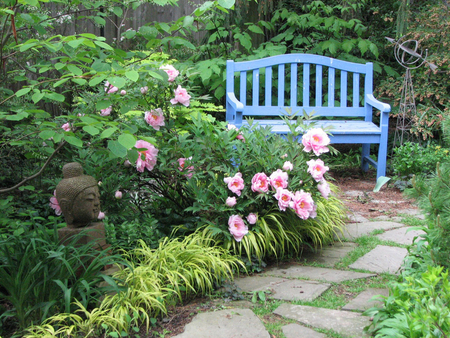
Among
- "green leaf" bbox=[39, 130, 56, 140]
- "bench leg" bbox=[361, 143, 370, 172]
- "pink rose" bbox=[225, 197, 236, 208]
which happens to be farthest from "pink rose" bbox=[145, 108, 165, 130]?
"bench leg" bbox=[361, 143, 370, 172]

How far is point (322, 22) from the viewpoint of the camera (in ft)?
21.0

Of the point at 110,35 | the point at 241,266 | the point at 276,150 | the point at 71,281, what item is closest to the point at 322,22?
the point at 110,35

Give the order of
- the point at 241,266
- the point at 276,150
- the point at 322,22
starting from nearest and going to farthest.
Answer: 1. the point at 241,266
2. the point at 276,150
3. the point at 322,22

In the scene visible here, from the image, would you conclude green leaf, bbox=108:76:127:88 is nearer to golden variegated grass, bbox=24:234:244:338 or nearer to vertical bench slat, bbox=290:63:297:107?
golden variegated grass, bbox=24:234:244:338

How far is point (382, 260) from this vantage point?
3.03m

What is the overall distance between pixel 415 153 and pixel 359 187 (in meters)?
0.75

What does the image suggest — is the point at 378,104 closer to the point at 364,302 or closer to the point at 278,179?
the point at 278,179

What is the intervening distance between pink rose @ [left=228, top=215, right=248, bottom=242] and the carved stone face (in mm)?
846

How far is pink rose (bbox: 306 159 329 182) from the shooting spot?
2.95m

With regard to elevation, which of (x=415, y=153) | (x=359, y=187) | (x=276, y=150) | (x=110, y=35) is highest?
(x=110, y=35)

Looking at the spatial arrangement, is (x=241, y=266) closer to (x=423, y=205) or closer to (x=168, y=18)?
(x=423, y=205)

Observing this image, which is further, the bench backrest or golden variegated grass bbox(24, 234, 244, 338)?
the bench backrest

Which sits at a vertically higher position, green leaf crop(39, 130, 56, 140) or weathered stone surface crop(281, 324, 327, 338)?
green leaf crop(39, 130, 56, 140)

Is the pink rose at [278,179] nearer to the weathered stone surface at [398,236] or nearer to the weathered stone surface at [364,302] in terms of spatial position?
the weathered stone surface at [364,302]
